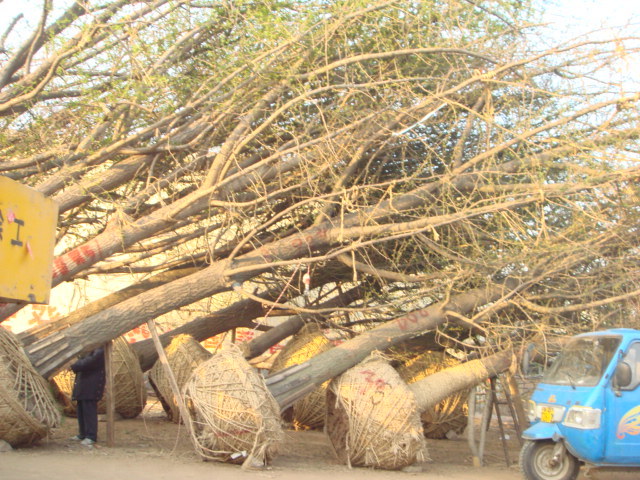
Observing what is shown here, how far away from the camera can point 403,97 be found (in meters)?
9.09

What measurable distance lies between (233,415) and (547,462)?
134 inches

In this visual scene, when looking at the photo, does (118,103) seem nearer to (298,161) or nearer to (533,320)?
(298,161)

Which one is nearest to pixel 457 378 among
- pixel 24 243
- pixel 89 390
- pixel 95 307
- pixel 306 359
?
pixel 306 359

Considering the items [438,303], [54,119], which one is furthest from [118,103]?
[438,303]

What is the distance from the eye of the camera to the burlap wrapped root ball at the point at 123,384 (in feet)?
35.4

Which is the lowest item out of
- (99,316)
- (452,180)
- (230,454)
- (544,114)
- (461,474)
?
(461,474)

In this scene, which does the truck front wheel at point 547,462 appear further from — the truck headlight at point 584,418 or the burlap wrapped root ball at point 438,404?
the burlap wrapped root ball at point 438,404

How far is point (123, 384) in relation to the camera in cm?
1083

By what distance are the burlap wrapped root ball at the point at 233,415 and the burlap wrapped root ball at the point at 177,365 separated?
2.46 metres

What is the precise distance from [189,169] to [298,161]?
1594mm

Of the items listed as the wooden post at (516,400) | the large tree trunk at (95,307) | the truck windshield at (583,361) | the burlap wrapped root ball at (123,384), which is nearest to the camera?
the truck windshield at (583,361)

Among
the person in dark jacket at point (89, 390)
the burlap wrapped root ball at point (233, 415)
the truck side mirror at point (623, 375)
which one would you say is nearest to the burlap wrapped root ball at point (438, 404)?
the truck side mirror at point (623, 375)

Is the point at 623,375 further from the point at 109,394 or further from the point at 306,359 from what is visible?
the point at 109,394

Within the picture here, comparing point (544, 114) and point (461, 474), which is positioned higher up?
point (544, 114)
